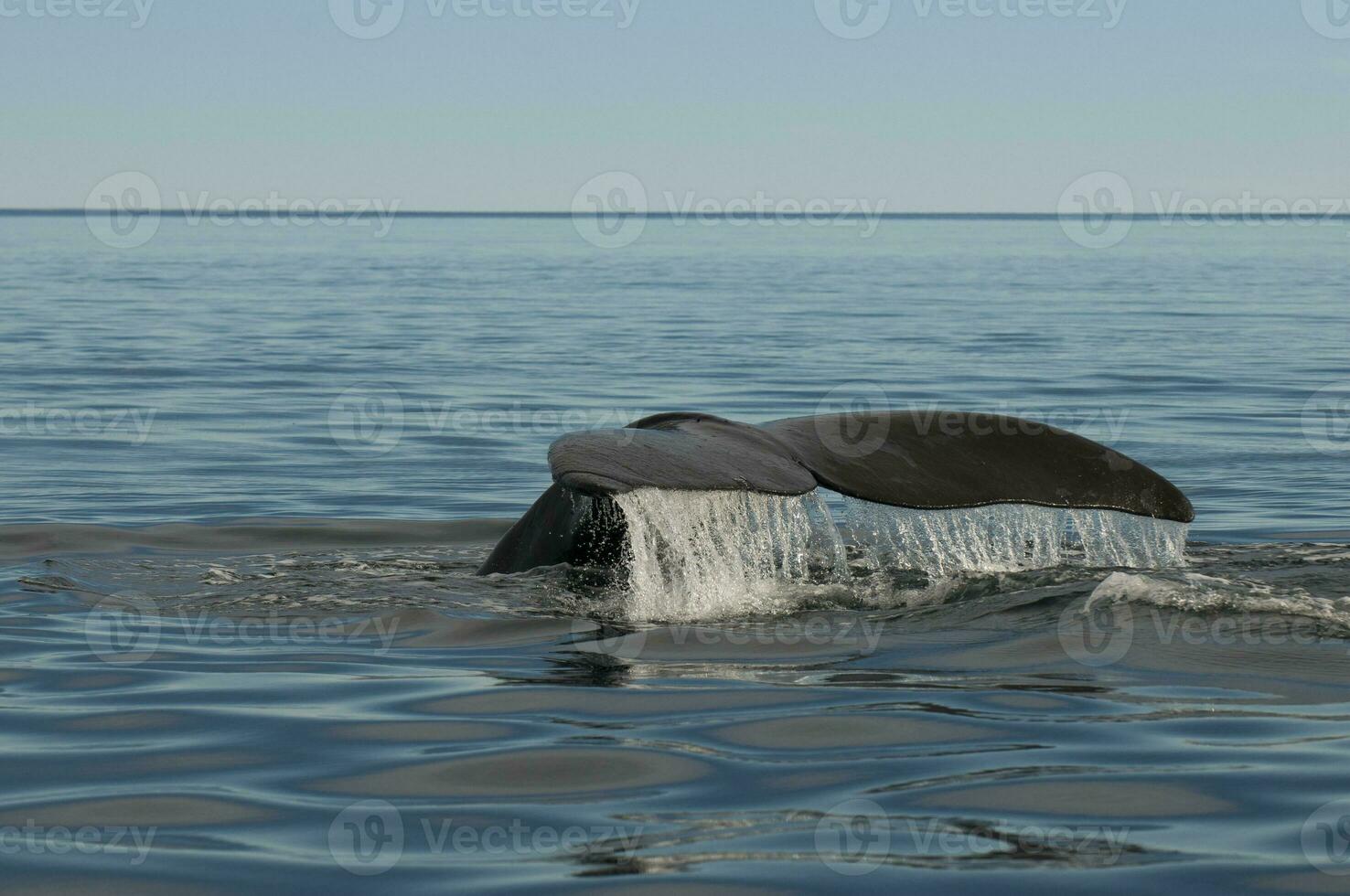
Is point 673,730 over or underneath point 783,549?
underneath

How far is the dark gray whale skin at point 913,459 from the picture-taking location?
5.70 metres

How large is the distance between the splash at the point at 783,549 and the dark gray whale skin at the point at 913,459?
4.6 inches

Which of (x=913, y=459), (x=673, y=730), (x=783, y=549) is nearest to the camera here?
(x=673, y=730)

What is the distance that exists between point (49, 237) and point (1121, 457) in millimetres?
79088

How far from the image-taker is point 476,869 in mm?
3830

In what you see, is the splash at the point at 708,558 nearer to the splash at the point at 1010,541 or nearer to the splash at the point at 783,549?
the splash at the point at 783,549

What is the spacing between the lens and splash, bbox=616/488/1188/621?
596 cm

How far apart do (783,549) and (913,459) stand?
2.95ft

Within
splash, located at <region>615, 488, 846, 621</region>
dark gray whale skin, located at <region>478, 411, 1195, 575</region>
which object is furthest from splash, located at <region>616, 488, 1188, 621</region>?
dark gray whale skin, located at <region>478, 411, 1195, 575</region>

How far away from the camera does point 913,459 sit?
20.6ft

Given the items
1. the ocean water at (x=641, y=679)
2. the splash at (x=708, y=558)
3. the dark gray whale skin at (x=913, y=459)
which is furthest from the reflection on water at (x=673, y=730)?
the dark gray whale skin at (x=913, y=459)

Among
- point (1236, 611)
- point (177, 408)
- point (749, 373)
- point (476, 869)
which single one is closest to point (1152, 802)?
point (476, 869)

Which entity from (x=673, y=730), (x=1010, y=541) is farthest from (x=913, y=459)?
(x=673, y=730)

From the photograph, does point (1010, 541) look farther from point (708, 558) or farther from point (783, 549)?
point (708, 558)
